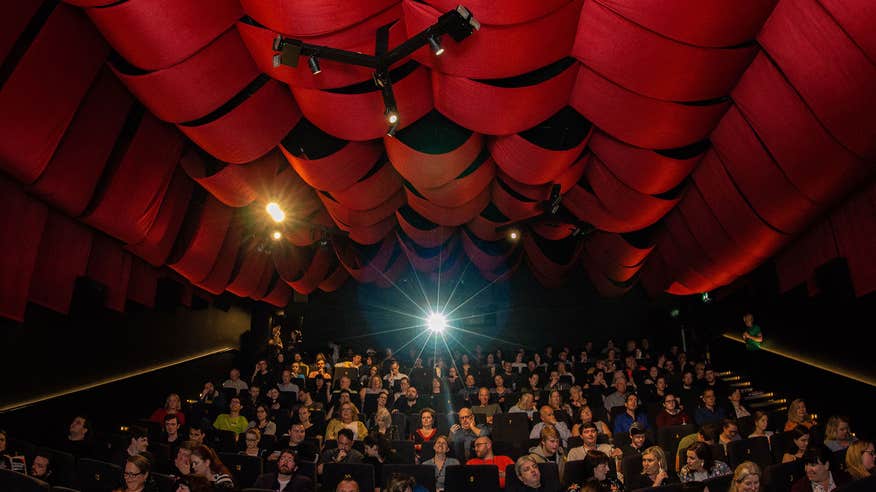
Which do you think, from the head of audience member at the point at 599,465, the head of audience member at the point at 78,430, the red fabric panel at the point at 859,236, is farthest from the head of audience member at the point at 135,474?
the red fabric panel at the point at 859,236

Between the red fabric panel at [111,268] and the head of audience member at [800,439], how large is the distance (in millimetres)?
7695

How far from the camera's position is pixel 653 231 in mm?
9188

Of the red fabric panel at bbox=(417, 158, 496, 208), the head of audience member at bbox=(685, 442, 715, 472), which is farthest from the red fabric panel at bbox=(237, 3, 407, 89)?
the head of audience member at bbox=(685, 442, 715, 472)

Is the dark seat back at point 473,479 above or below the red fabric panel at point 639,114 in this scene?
below

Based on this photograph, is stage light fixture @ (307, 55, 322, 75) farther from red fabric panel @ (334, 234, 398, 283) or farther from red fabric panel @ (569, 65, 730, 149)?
red fabric panel @ (334, 234, 398, 283)

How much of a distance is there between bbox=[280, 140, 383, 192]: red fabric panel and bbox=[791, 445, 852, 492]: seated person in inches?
202

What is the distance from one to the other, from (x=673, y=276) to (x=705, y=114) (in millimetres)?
5747

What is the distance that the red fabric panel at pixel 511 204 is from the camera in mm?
8055

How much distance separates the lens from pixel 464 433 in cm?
599

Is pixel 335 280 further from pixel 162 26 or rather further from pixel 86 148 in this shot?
pixel 162 26

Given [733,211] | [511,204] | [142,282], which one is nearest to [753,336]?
[733,211]

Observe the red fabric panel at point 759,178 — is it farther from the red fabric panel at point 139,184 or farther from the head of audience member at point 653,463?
the red fabric panel at point 139,184

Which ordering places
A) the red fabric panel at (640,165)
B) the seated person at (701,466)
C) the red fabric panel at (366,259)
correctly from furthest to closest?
the red fabric panel at (366,259) → the red fabric panel at (640,165) → the seated person at (701,466)

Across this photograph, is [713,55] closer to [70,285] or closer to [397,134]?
[397,134]
